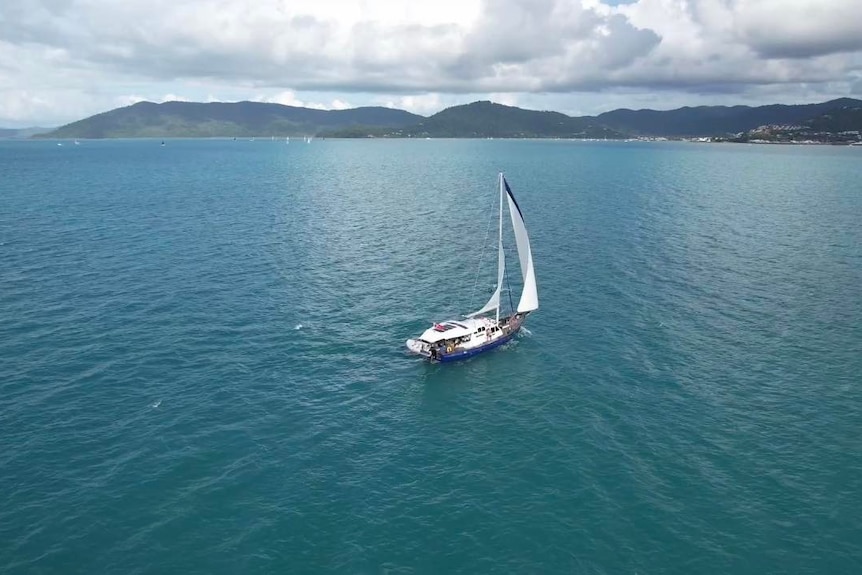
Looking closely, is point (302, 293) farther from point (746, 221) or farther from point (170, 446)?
point (746, 221)

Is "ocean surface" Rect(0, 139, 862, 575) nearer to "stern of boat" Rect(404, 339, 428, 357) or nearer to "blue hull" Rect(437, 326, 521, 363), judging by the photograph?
"blue hull" Rect(437, 326, 521, 363)

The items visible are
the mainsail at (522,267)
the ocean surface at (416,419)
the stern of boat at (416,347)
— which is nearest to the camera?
the ocean surface at (416,419)

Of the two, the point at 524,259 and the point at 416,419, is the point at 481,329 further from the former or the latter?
the point at 416,419

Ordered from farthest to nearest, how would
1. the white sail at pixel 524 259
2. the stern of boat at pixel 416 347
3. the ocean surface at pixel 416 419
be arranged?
the white sail at pixel 524 259, the stern of boat at pixel 416 347, the ocean surface at pixel 416 419

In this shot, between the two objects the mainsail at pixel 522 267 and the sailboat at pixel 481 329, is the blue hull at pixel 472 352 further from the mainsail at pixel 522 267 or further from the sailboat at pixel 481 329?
the mainsail at pixel 522 267

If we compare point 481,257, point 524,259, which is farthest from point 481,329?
point 481,257

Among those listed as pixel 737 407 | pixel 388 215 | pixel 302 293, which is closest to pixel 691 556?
pixel 737 407

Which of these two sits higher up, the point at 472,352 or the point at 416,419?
the point at 472,352

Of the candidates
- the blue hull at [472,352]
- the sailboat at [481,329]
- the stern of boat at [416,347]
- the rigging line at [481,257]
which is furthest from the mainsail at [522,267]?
the stern of boat at [416,347]
